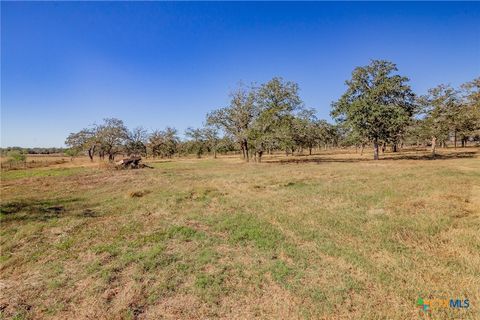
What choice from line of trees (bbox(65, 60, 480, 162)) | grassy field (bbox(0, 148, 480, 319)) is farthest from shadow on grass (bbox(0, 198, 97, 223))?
line of trees (bbox(65, 60, 480, 162))

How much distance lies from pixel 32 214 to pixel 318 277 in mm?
12821

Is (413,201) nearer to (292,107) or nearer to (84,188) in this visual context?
(84,188)

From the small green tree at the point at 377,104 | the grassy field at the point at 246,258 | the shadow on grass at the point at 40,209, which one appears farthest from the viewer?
the small green tree at the point at 377,104

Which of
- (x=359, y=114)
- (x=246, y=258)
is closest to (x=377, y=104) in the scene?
(x=359, y=114)

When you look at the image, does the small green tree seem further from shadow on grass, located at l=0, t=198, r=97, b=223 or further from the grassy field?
shadow on grass, located at l=0, t=198, r=97, b=223

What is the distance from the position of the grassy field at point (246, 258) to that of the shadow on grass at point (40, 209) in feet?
0.39

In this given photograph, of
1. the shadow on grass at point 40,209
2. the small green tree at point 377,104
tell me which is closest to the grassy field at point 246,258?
the shadow on grass at point 40,209

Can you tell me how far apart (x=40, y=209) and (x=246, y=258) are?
11531 millimetres

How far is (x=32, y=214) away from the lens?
11320mm

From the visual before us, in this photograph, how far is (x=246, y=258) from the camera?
654cm

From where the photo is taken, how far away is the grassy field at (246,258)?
4664 millimetres

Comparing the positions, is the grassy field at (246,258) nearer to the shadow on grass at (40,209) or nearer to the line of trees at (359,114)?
the shadow on grass at (40,209)

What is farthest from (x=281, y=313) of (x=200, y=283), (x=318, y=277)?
(x=200, y=283)

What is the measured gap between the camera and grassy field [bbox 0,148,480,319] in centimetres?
466
